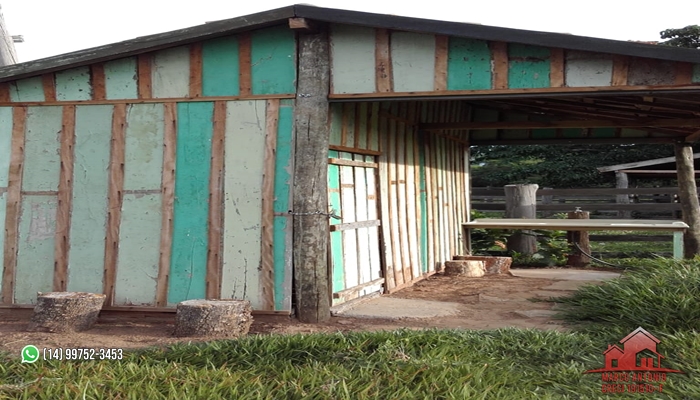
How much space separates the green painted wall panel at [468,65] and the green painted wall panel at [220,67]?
2.35 m

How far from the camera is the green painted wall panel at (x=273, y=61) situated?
324 inches

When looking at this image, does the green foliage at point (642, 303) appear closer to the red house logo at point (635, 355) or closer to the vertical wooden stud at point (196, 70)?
the red house logo at point (635, 355)

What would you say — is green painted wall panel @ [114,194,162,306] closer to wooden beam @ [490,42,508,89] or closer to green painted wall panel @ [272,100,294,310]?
green painted wall panel @ [272,100,294,310]

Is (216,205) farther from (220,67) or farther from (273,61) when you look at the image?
(273,61)

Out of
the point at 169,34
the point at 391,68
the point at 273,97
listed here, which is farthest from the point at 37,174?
the point at 391,68

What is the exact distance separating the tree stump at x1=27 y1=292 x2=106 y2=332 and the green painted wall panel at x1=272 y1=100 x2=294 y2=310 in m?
1.92

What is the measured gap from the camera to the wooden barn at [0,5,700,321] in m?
7.82

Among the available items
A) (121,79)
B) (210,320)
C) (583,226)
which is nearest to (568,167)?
(583,226)

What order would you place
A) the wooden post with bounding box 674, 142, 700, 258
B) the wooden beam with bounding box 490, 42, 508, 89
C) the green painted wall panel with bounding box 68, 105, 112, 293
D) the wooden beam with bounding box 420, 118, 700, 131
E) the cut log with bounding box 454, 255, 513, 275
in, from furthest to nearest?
the wooden post with bounding box 674, 142, 700, 258, the cut log with bounding box 454, 255, 513, 275, the wooden beam with bounding box 420, 118, 700, 131, the green painted wall panel with bounding box 68, 105, 112, 293, the wooden beam with bounding box 490, 42, 508, 89

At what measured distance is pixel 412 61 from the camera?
788 centimetres

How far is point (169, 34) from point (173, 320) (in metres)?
3.09

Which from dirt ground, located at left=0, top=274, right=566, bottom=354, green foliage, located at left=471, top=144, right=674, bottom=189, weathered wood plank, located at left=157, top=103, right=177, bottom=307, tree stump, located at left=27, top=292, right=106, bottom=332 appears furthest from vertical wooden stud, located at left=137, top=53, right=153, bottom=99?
green foliage, located at left=471, top=144, right=674, bottom=189

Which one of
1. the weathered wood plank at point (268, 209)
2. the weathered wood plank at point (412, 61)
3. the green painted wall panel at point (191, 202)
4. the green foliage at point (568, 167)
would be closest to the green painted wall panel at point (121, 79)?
the green painted wall panel at point (191, 202)

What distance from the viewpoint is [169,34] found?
26.9ft
